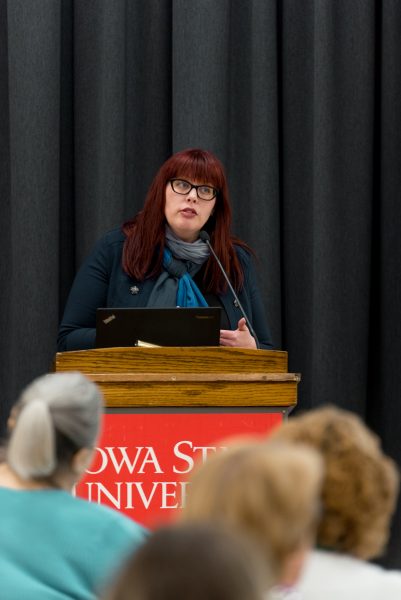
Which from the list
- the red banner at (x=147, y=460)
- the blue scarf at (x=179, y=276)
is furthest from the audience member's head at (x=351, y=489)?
the blue scarf at (x=179, y=276)

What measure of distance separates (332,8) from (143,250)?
4.97 feet

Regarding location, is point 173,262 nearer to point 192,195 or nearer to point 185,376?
point 192,195

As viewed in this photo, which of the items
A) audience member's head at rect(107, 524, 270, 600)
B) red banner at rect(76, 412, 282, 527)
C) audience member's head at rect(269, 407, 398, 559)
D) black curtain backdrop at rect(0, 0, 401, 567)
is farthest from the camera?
black curtain backdrop at rect(0, 0, 401, 567)

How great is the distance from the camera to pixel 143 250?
2998 mm

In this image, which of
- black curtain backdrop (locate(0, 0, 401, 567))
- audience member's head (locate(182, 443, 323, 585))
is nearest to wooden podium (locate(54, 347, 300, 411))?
black curtain backdrop (locate(0, 0, 401, 567))

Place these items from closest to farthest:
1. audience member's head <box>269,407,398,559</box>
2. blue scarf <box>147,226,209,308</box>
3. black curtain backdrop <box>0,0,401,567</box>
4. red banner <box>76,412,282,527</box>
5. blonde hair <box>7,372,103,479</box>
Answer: audience member's head <box>269,407,398,559</box> < blonde hair <box>7,372,103,479</box> < red banner <box>76,412,282,527</box> < blue scarf <box>147,226,209,308</box> < black curtain backdrop <box>0,0,401,567</box>

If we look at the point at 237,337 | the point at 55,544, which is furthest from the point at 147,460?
the point at 55,544

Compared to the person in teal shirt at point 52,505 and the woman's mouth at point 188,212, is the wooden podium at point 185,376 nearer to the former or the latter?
the woman's mouth at point 188,212

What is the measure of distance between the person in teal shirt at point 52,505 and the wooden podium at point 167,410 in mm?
775

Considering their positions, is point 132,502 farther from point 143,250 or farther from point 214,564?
point 214,564

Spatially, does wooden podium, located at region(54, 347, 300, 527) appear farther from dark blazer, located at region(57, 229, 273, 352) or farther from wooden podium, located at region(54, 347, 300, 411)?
dark blazer, located at region(57, 229, 273, 352)

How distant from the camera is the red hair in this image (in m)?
2.99

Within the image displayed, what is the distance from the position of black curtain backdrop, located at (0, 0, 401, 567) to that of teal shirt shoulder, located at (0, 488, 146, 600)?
2.32 metres

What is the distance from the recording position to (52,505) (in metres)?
1.42
